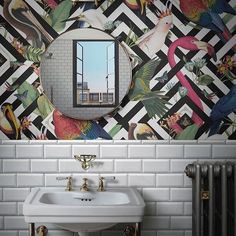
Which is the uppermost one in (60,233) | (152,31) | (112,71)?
(152,31)

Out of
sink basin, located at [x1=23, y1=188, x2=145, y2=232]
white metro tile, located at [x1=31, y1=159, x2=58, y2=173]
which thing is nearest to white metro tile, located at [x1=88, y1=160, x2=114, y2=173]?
white metro tile, located at [x1=31, y1=159, x2=58, y2=173]

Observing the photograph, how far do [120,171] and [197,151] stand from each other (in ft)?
1.57

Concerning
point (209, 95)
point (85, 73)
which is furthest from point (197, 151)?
point (85, 73)

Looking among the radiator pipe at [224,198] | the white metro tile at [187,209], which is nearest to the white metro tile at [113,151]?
the white metro tile at [187,209]

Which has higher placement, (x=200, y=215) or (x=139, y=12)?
(x=139, y=12)

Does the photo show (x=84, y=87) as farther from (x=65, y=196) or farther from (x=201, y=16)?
(x=201, y=16)

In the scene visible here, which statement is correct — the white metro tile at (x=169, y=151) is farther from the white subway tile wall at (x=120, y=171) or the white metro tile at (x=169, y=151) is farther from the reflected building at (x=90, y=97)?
the reflected building at (x=90, y=97)

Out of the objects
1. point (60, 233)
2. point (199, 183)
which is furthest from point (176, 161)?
point (60, 233)

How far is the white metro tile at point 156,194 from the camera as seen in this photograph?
251 centimetres

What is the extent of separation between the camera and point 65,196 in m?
2.37

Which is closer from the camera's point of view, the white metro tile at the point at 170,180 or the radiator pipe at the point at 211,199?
the radiator pipe at the point at 211,199

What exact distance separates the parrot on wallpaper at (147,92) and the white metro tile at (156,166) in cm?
28

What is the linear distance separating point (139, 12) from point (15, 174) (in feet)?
4.00

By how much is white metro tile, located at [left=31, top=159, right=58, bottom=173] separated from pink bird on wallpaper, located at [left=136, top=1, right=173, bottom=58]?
34.2 inches
